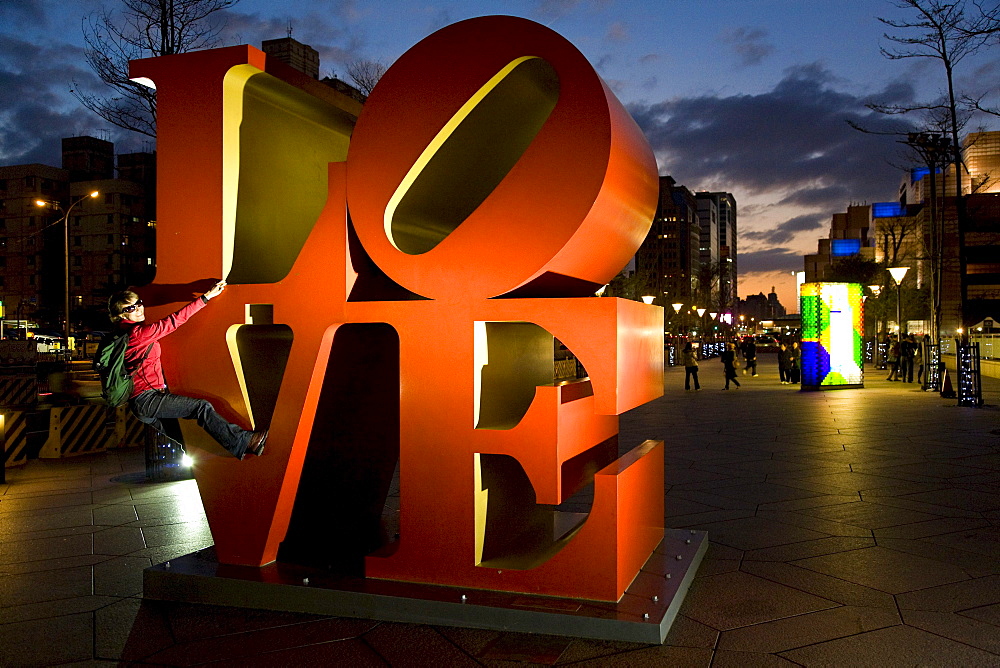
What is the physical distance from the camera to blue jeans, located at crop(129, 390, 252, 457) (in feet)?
19.1

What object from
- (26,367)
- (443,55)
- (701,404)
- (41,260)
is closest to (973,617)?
(443,55)

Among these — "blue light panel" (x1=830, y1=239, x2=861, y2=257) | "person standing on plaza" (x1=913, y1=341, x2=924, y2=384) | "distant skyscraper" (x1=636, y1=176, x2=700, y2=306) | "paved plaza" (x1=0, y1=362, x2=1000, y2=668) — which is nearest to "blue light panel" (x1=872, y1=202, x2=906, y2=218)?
"blue light panel" (x1=830, y1=239, x2=861, y2=257)

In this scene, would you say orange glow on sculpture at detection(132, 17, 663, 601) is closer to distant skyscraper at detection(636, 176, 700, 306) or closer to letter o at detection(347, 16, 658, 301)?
letter o at detection(347, 16, 658, 301)

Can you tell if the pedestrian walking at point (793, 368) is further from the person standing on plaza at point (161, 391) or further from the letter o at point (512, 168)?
the person standing on plaza at point (161, 391)

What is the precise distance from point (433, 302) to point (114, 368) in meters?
2.37

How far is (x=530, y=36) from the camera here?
528cm

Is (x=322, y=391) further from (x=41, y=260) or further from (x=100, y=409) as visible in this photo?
(x=41, y=260)

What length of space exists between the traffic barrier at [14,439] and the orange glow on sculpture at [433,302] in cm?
737

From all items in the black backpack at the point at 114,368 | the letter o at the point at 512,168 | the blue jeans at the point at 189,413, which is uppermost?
the letter o at the point at 512,168

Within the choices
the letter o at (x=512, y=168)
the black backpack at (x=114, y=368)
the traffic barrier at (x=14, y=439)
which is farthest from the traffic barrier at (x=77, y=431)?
the letter o at (x=512, y=168)

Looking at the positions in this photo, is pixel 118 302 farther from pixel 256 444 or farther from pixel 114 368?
pixel 256 444

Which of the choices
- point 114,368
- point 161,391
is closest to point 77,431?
point 161,391

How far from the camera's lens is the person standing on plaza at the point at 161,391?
18.9ft

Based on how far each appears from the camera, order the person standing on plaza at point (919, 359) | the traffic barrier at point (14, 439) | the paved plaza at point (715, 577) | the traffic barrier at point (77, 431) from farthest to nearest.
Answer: the person standing on plaza at point (919, 359) → the traffic barrier at point (77, 431) → the traffic barrier at point (14, 439) → the paved plaza at point (715, 577)
